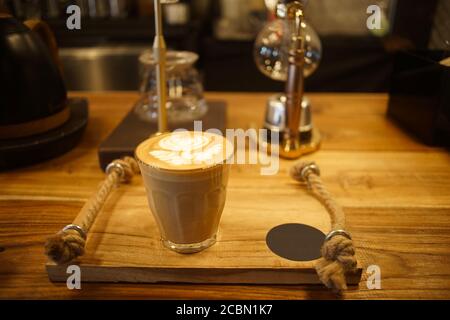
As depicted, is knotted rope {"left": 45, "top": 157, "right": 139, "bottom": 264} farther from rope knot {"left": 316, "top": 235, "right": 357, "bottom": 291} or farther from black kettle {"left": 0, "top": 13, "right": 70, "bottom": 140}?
rope knot {"left": 316, "top": 235, "right": 357, "bottom": 291}

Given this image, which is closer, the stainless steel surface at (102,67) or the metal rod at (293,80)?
the metal rod at (293,80)

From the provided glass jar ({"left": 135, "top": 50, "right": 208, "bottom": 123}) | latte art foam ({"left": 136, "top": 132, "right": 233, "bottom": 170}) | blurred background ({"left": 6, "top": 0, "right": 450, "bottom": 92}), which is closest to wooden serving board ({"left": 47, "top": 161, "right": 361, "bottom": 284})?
latte art foam ({"left": 136, "top": 132, "right": 233, "bottom": 170})

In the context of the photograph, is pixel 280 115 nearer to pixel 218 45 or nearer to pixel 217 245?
pixel 217 245

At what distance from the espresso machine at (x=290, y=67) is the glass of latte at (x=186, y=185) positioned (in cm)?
27

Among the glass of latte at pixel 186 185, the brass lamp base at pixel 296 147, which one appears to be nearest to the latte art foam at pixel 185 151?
the glass of latte at pixel 186 185

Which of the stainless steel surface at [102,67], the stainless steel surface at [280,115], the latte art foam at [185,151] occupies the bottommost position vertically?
the stainless steel surface at [102,67]

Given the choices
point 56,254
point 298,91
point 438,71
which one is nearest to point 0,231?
point 56,254

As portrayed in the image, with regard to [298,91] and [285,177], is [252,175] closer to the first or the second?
[285,177]

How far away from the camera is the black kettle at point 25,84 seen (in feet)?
2.03

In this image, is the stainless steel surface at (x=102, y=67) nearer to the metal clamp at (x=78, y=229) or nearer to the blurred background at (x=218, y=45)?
the blurred background at (x=218, y=45)

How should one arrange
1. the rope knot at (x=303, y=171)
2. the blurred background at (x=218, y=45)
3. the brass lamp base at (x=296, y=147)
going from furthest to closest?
the blurred background at (x=218, y=45), the brass lamp base at (x=296, y=147), the rope knot at (x=303, y=171)

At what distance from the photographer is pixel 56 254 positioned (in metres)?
0.41

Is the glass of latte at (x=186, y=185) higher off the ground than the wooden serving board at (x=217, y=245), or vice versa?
the glass of latte at (x=186, y=185)

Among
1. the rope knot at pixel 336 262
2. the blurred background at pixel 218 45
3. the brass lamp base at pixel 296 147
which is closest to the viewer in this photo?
the rope knot at pixel 336 262
